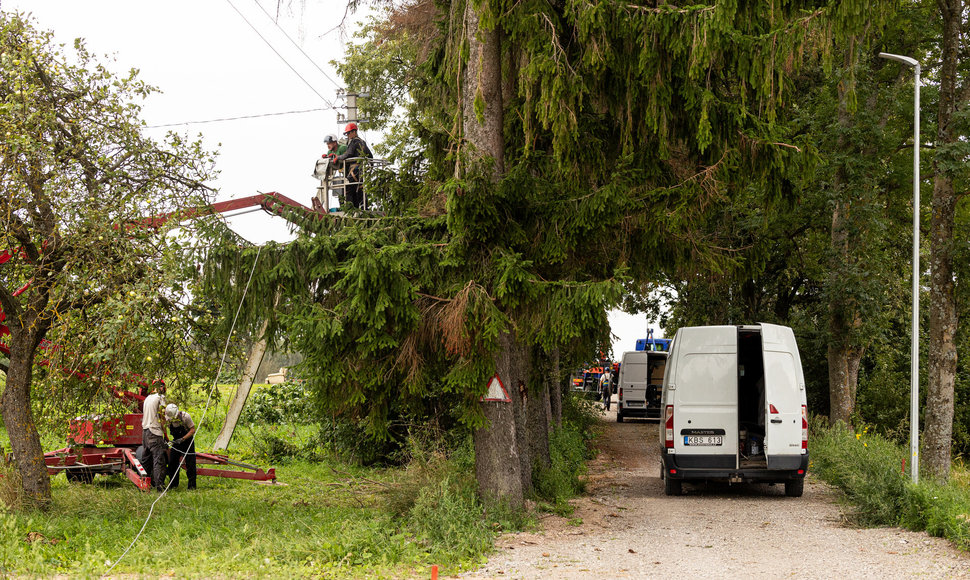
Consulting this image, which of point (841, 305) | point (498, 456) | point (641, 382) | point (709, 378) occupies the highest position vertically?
point (841, 305)

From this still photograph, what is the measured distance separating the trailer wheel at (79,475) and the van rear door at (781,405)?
438 inches

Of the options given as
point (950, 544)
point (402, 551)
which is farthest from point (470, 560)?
point (950, 544)

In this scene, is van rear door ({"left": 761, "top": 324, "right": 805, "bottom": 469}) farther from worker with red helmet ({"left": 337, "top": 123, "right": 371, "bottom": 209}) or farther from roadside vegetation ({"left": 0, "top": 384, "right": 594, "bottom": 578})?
worker with red helmet ({"left": 337, "top": 123, "right": 371, "bottom": 209})

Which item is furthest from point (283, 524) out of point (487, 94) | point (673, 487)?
point (673, 487)

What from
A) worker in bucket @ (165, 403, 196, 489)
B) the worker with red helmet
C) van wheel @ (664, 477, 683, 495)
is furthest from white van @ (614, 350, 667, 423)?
worker in bucket @ (165, 403, 196, 489)

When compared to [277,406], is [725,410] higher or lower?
higher

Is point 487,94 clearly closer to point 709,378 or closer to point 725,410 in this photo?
point 709,378

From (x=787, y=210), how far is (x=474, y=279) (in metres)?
4.23

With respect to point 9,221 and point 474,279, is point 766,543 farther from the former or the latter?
point 9,221

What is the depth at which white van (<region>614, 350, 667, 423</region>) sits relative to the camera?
1358 inches

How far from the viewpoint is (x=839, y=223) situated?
20.7 metres

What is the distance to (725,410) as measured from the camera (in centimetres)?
1337

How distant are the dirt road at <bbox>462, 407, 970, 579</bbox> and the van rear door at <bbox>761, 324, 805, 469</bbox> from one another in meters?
0.72

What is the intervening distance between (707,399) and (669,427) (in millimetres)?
705
